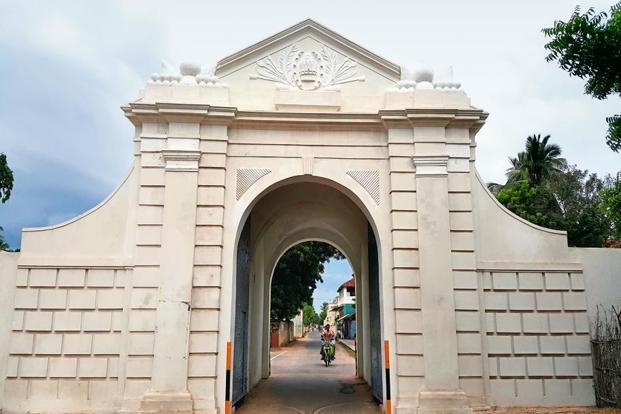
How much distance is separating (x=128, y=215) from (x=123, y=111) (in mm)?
1945

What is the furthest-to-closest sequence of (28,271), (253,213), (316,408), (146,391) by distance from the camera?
(253,213) → (316,408) → (28,271) → (146,391)

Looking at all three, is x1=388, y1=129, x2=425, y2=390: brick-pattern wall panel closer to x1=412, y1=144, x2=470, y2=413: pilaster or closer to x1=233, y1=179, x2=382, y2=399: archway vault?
x1=412, y1=144, x2=470, y2=413: pilaster

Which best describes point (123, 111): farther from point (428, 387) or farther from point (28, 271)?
point (428, 387)

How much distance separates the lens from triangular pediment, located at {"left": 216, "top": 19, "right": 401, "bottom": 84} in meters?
9.92

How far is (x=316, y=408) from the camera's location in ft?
33.5

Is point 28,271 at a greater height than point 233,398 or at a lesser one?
greater

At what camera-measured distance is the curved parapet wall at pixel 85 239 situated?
9070mm

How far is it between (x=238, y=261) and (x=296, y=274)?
19.5 m

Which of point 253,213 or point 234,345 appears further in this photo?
point 253,213

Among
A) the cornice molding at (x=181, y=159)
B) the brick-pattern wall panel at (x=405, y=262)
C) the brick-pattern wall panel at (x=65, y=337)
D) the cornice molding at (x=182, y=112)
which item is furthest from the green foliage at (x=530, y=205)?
the brick-pattern wall panel at (x=65, y=337)

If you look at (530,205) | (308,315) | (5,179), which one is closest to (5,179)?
(5,179)

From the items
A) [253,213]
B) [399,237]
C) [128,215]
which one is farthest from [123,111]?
[399,237]

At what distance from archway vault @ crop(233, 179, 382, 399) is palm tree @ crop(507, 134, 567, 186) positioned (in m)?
21.1

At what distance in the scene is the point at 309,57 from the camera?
998cm
